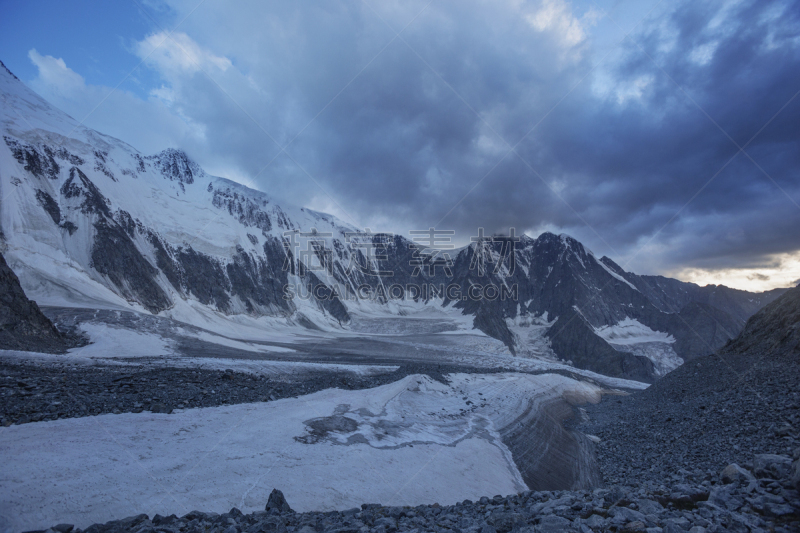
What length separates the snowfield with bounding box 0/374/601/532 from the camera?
612cm

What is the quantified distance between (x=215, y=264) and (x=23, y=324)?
78.6m

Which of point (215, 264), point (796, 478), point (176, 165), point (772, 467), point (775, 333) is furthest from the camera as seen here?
point (176, 165)

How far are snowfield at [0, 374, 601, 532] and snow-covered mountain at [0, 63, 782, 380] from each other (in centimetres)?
4982

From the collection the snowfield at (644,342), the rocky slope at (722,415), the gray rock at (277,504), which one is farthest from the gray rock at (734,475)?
the snowfield at (644,342)

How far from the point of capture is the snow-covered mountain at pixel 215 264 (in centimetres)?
6125

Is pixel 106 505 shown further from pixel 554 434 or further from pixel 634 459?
pixel 554 434

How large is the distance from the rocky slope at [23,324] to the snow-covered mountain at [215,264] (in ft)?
63.3

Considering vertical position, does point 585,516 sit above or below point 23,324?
above

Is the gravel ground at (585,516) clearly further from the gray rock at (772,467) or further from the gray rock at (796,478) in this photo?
the gray rock at (796,478)

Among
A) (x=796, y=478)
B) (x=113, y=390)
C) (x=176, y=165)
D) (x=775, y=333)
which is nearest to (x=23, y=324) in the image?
(x=113, y=390)

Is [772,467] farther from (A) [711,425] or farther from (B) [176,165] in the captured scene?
(B) [176,165]

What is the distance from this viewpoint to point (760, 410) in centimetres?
1213

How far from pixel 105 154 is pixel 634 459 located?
438ft

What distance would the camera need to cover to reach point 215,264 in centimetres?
10144
